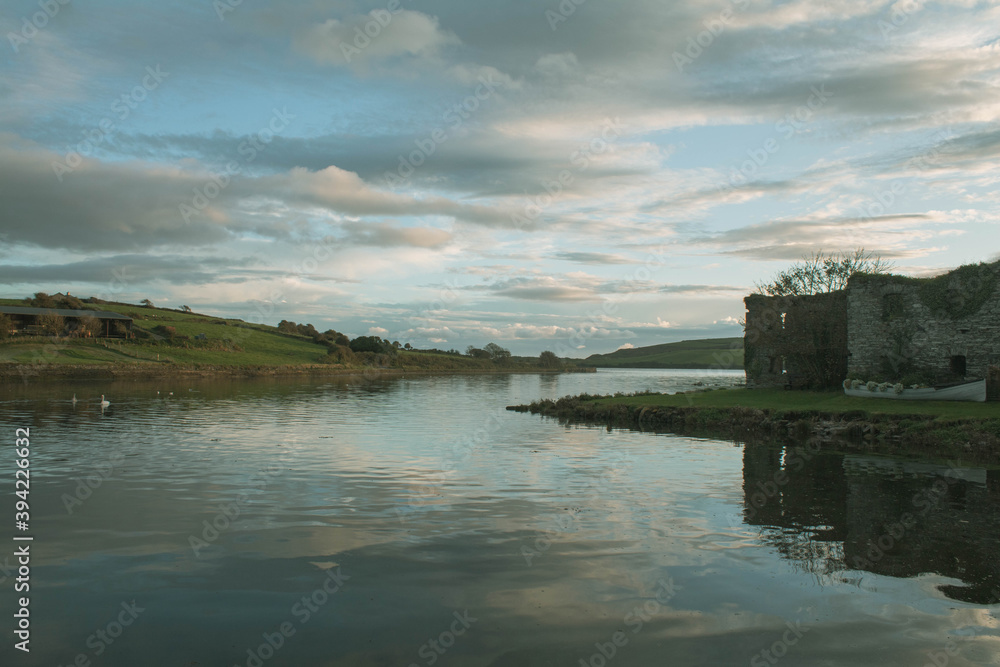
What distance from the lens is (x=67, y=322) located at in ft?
238

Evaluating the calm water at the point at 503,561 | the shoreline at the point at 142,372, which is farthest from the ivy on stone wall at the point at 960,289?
the shoreline at the point at 142,372

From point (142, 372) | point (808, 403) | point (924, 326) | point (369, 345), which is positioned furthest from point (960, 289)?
point (369, 345)

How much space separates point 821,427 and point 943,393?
5669 millimetres

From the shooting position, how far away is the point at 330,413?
3166cm

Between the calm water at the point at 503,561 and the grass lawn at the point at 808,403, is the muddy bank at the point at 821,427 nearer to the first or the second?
the grass lawn at the point at 808,403

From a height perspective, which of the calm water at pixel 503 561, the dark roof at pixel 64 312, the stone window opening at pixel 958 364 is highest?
the dark roof at pixel 64 312

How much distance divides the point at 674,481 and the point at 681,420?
14.6m

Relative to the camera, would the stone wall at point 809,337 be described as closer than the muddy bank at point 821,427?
No

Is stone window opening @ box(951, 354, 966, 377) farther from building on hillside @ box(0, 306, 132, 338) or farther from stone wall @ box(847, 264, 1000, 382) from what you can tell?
building on hillside @ box(0, 306, 132, 338)

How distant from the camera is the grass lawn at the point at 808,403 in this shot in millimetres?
22417

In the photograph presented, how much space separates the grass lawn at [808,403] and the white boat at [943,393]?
17.4 inches

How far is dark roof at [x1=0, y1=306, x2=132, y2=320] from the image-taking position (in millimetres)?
71750

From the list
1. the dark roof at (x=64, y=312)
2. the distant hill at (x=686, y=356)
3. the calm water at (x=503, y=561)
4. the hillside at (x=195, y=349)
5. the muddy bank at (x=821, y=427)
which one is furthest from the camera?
the distant hill at (x=686, y=356)

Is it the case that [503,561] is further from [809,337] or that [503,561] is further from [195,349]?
[195,349]
